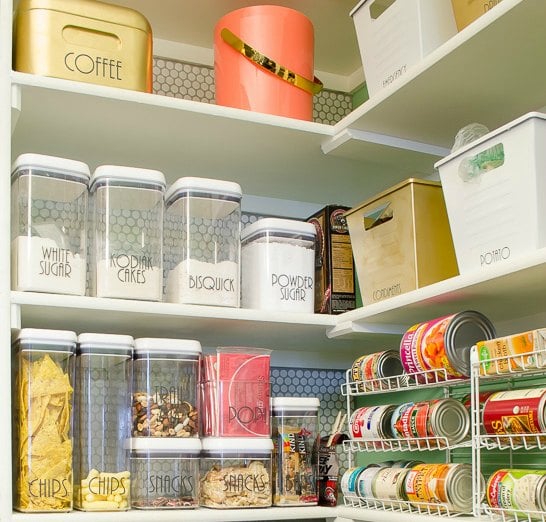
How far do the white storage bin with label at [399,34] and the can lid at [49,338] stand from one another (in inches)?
33.5

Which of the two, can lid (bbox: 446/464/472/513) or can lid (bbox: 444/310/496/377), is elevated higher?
can lid (bbox: 444/310/496/377)

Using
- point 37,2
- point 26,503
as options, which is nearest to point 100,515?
point 26,503

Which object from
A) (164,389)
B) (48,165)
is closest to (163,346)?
(164,389)

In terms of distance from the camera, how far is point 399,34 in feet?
6.06

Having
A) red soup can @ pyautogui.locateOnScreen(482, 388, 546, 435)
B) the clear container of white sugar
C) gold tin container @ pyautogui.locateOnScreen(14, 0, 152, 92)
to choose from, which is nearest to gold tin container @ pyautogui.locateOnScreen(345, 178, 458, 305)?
the clear container of white sugar

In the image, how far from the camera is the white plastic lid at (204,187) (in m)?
1.88

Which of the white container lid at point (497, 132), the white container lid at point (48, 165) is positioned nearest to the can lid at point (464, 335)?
the white container lid at point (497, 132)

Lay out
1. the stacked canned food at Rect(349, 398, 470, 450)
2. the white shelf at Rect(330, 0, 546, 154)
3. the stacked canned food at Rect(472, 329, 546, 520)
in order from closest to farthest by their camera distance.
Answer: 1. the stacked canned food at Rect(472, 329, 546, 520)
2. the white shelf at Rect(330, 0, 546, 154)
3. the stacked canned food at Rect(349, 398, 470, 450)

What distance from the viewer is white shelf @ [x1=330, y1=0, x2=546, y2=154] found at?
1.54 metres

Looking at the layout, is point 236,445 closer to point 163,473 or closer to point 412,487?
point 163,473

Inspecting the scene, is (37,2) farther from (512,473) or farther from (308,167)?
(512,473)

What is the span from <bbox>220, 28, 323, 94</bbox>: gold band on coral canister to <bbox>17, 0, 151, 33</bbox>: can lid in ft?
0.65

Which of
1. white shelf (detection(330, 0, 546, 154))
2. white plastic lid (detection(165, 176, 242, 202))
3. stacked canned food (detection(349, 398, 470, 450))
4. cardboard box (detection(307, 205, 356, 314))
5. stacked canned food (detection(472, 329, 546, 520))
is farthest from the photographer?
cardboard box (detection(307, 205, 356, 314))

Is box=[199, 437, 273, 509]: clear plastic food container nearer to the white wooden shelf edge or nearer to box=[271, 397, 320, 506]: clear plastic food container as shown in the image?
box=[271, 397, 320, 506]: clear plastic food container
